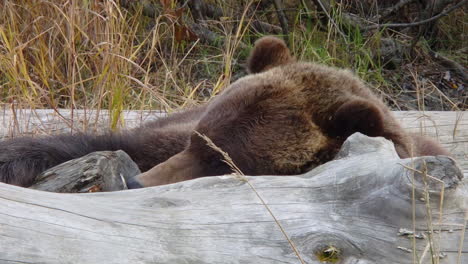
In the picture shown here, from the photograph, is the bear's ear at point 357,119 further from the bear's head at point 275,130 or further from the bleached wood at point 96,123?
the bleached wood at point 96,123

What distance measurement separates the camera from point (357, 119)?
3.11m

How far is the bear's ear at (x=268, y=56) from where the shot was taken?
394 cm

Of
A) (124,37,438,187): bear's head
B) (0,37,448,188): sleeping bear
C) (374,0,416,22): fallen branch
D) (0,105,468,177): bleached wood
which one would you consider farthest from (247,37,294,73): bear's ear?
(374,0,416,22): fallen branch

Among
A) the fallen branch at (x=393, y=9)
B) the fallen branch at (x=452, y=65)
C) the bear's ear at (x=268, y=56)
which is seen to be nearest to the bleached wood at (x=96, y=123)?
the bear's ear at (x=268, y=56)

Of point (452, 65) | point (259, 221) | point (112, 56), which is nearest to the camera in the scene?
point (259, 221)

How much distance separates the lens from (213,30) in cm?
787

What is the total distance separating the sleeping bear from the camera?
309cm

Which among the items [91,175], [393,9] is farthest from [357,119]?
[393,9]

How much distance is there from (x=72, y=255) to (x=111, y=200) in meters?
0.47

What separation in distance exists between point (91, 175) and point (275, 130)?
813 millimetres

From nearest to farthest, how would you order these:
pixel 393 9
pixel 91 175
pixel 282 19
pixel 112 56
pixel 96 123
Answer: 1. pixel 91 175
2. pixel 96 123
3. pixel 112 56
4. pixel 282 19
5. pixel 393 9

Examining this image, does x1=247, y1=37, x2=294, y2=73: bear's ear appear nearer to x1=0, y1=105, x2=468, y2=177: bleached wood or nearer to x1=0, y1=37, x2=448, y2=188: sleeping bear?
x1=0, y1=37, x2=448, y2=188: sleeping bear

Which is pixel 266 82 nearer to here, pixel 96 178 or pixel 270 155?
pixel 270 155

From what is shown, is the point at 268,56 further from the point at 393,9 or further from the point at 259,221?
the point at 393,9
